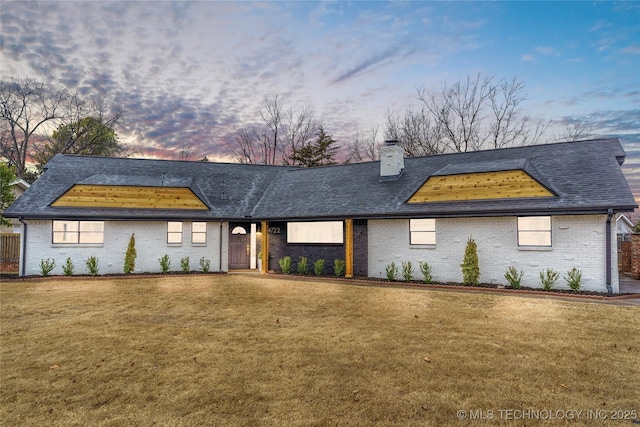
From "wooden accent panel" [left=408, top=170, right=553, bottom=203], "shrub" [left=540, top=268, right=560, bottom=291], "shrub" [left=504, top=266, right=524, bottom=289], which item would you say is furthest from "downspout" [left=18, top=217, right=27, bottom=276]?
"shrub" [left=540, top=268, right=560, bottom=291]

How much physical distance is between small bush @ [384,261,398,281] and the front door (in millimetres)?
8963

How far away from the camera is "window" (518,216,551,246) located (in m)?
13.8

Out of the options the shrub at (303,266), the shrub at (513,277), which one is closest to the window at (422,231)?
the shrub at (513,277)

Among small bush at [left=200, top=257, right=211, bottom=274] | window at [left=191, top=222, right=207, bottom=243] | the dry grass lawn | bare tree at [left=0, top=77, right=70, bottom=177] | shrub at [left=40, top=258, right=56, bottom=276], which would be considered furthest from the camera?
bare tree at [left=0, top=77, right=70, bottom=177]

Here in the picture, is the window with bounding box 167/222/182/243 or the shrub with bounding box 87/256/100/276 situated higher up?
the window with bounding box 167/222/182/243

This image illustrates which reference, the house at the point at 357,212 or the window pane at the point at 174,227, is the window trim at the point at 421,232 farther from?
the window pane at the point at 174,227

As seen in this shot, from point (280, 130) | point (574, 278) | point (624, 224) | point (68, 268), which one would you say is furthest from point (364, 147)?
point (68, 268)

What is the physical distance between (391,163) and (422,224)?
4.51 m

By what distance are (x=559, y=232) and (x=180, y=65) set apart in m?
20.0

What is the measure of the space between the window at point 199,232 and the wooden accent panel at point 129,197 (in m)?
0.93

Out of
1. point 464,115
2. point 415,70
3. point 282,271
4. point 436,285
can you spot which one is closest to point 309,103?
point 464,115

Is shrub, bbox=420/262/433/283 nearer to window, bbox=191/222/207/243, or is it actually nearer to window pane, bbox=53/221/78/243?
window, bbox=191/222/207/243

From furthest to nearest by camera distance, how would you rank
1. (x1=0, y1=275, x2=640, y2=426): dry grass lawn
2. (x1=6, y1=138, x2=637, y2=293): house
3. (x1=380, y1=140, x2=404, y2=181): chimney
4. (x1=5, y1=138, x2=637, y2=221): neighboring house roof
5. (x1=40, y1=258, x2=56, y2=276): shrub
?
(x1=380, y1=140, x2=404, y2=181): chimney, (x1=40, y1=258, x2=56, y2=276): shrub, (x1=5, y1=138, x2=637, y2=221): neighboring house roof, (x1=6, y1=138, x2=637, y2=293): house, (x1=0, y1=275, x2=640, y2=426): dry grass lawn

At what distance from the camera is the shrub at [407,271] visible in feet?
51.9
